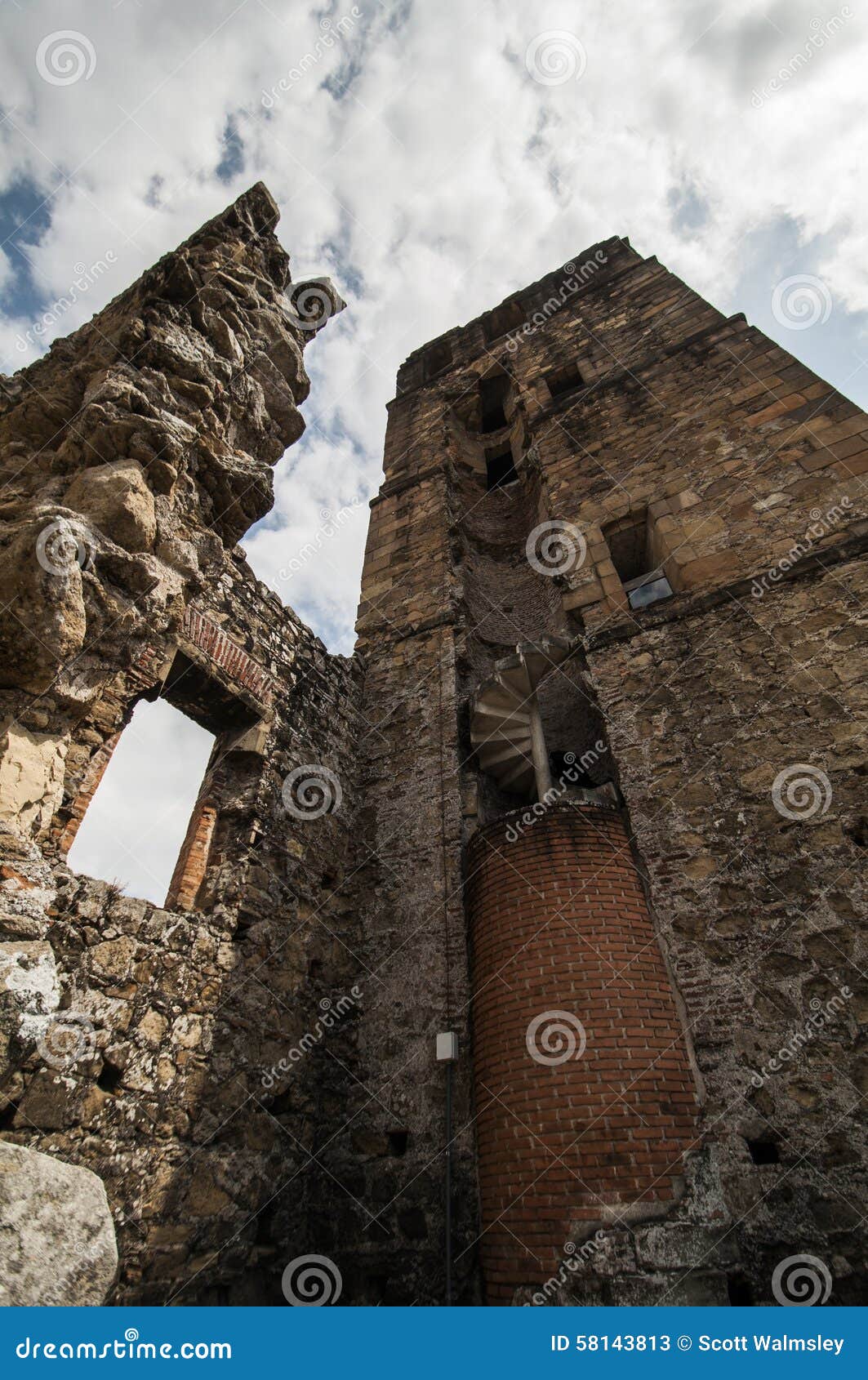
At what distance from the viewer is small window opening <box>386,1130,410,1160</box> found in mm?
4590

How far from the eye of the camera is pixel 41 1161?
9.36 feet

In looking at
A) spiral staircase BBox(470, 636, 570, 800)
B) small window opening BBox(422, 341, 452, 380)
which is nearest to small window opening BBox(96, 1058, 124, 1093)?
spiral staircase BBox(470, 636, 570, 800)

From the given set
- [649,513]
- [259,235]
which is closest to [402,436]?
[259,235]

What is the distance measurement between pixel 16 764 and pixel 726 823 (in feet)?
15.1

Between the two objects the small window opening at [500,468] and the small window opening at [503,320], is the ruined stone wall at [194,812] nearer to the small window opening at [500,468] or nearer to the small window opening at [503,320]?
the small window opening at [500,468]

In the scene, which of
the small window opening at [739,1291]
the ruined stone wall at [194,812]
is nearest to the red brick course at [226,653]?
the ruined stone wall at [194,812]

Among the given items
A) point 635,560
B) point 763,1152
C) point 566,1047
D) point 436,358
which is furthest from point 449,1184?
point 436,358

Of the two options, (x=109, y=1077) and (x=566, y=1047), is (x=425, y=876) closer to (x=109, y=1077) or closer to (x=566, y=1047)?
(x=566, y=1047)

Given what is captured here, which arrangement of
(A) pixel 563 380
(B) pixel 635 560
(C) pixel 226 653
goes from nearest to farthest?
1. (C) pixel 226 653
2. (B) pixel 635 560
3. (A) pixel 563 380

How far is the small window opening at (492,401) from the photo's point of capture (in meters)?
12.3

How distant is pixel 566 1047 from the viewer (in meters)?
4.00

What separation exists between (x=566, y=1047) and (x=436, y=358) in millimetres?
13849

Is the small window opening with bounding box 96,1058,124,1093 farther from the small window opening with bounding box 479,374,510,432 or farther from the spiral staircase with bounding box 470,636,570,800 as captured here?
the small window opening with bounding box 479,374,510,432

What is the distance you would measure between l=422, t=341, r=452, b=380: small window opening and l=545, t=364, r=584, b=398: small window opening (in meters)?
3.85
